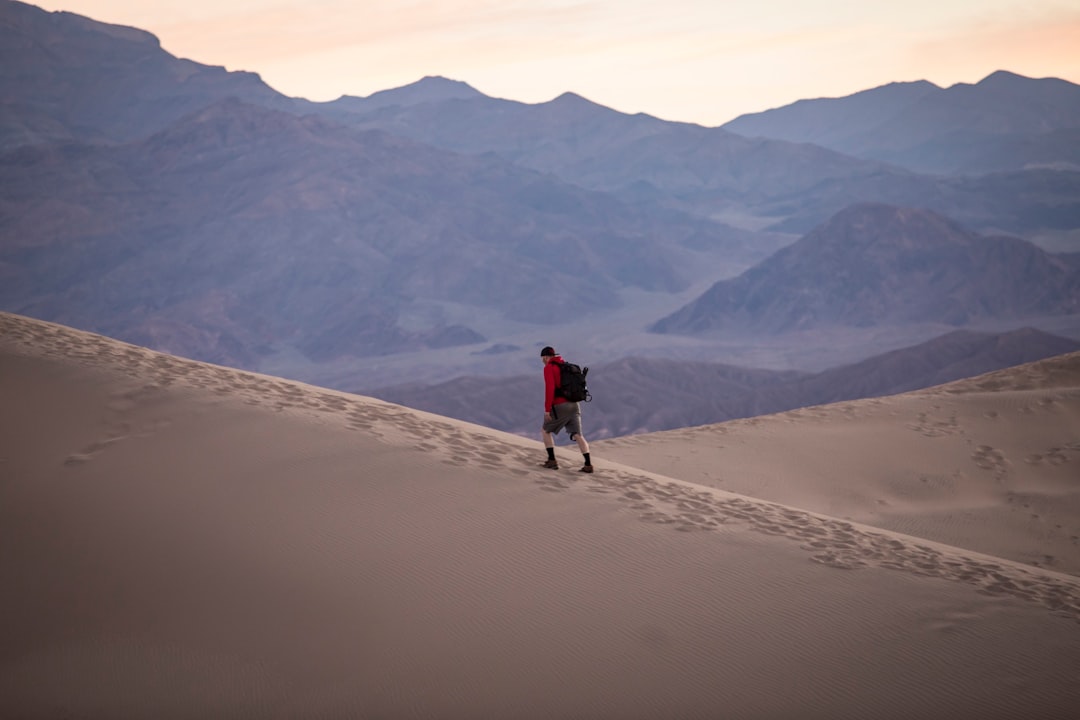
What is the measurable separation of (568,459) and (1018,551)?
6.61m

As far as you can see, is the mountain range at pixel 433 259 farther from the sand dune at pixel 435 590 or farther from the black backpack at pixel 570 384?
the black backpack at pixel 570 384

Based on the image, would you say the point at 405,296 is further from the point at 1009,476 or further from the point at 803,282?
the point at 1009,476

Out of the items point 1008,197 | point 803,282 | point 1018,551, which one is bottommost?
point 1018,551

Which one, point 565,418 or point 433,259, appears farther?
point 433,259

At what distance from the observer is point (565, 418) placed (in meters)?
10.5

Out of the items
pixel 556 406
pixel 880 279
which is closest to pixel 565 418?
pixel 556 406

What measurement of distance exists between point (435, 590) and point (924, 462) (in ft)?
46.0

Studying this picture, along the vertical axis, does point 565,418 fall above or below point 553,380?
below

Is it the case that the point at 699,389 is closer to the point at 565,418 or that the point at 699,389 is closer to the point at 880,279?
the point at 880,279

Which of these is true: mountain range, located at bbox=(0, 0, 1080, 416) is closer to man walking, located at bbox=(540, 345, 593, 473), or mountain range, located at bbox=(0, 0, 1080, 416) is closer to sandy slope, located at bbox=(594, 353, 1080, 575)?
sandy slope, located at bbox=(594, 353, 1080, 575)

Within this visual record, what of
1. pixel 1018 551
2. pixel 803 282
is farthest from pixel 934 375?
pixel 1018 551

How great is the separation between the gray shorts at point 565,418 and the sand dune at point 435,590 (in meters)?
0.66

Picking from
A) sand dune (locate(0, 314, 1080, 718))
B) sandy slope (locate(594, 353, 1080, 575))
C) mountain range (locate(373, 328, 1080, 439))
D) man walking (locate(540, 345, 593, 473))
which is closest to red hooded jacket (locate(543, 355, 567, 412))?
man walking (locate(540, 345, 593, 473))

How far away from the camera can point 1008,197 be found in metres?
178
